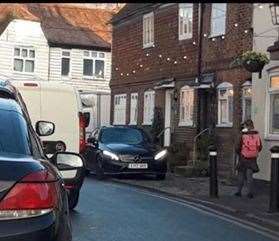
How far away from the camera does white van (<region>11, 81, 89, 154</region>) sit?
545 inches

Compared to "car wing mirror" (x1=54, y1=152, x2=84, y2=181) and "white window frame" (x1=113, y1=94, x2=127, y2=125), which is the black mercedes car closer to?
"white window frame" (x1=113, y1=94, x2=127, y2=125)

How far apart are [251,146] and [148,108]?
48.0 feet

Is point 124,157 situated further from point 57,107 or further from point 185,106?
point 185,106

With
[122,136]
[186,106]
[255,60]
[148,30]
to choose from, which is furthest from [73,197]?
[148,30]

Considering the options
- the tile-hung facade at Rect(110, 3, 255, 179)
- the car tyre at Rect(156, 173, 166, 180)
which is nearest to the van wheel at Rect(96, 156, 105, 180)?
the car tyre at Rect(156, 173, 166, 180)

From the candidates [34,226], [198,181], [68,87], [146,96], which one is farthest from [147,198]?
[146,96]

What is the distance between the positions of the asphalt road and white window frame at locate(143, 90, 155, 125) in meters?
14.4

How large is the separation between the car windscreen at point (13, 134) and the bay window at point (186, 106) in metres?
20.6

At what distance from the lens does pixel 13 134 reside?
16.6 ft

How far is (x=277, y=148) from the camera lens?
522 inches

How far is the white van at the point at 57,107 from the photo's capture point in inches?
545

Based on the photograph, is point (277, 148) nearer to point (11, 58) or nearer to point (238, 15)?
point (238, 15)

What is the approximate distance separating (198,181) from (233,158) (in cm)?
190

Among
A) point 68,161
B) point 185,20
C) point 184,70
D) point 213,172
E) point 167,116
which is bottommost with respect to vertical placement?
point 213,172
